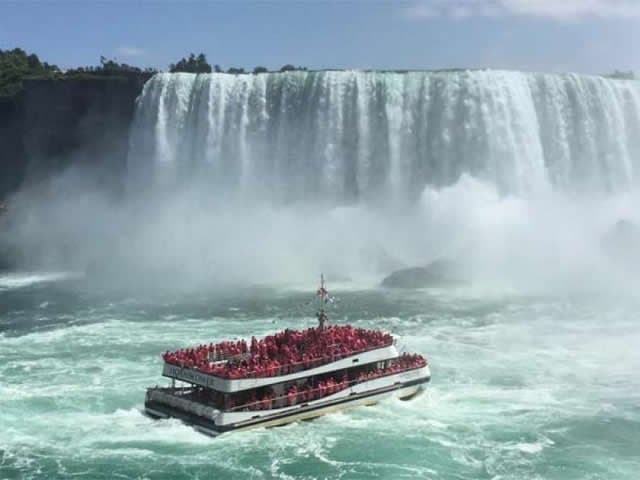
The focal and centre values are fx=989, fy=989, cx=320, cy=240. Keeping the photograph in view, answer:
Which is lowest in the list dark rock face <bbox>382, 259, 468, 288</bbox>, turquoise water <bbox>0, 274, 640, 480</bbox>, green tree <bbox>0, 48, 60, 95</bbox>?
turquoise water <bbox>0, 274, 640, 480</bbox>

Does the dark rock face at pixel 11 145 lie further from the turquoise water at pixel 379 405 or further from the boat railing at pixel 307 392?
the boat railing at pixel 307 392

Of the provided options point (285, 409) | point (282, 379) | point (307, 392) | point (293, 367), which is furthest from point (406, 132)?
point (285, 409)

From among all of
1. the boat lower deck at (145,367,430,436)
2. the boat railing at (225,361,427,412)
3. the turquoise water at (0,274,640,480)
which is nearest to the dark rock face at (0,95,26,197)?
the turquoise water at (0,274,640,480)

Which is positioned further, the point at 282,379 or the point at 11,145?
the point at 11,145

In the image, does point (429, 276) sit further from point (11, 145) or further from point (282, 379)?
point (11, 145)

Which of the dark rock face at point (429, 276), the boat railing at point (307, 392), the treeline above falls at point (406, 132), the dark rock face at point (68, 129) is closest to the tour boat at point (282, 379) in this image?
the boat railing at point (307, 392)

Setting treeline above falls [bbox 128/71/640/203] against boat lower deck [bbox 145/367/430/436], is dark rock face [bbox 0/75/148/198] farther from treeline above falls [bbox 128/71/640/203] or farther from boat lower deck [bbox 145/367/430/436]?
boat lower deck [bbox 145/367/430/436]

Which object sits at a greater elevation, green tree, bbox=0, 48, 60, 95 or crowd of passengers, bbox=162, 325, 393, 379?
green tree, bbox=0, 48, 60, 95
